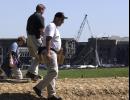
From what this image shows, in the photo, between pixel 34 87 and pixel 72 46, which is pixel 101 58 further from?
pixel 34 87

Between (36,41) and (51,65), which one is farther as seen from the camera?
(36,41)

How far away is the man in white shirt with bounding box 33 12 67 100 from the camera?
11.1 meters

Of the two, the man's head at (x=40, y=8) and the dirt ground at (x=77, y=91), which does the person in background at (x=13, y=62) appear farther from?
the man's head at (x=40, y=8)

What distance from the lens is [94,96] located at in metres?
12.8

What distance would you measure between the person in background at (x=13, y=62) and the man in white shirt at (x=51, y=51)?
2.89 m

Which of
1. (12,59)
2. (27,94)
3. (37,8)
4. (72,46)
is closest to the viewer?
(27,94)

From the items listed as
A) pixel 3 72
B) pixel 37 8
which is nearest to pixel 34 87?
pixel 37 8

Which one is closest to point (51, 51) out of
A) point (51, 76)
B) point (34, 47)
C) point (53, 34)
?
point (53, 34)

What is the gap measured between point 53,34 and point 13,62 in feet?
11.3

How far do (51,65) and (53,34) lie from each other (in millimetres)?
638

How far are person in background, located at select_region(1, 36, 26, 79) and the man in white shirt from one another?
9.48ft

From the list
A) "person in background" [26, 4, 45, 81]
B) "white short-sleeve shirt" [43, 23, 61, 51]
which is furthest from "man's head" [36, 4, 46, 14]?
"white short-sleeve shirt" [43, 23, 61, 51]

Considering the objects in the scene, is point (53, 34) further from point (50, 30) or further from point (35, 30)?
point (35, 30)

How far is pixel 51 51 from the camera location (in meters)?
11.3
